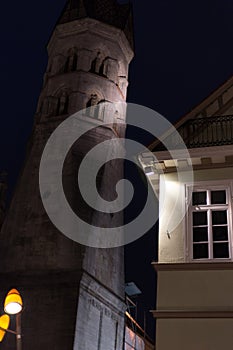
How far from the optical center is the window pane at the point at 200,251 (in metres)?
9.84

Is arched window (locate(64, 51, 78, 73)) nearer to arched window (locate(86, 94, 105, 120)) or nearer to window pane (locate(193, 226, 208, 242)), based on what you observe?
arched window (locate(86, 94, 105, 120))

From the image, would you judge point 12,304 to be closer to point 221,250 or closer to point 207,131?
point 221,250

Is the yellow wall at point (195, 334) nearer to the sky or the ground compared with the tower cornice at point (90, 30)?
nearer to the ground

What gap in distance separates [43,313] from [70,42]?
57.0ft

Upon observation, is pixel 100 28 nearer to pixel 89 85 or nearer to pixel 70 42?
pixel 70 42

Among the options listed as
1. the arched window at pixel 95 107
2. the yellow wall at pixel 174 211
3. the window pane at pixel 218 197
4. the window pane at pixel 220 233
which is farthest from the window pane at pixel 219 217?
the arched window at pixel 95 107

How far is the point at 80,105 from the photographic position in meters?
25.6

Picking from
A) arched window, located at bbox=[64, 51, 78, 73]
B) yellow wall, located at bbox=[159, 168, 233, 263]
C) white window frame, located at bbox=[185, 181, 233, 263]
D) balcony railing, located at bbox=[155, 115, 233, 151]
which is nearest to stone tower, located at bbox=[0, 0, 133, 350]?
arched window, located at bbox=[64, 51, 78, 73]

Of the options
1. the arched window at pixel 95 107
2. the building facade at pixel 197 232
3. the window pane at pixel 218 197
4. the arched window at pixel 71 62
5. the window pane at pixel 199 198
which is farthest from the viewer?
the arched window at pixel 71 62

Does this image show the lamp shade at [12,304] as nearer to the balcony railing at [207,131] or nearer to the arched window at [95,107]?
the balcony railing at [207,131]

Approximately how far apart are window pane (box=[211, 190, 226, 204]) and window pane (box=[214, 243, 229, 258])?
3.50 feet

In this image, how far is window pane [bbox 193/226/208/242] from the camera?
1009cm

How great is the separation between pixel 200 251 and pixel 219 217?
37.5 inches

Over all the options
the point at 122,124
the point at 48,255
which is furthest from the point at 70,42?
the point at 48,255
